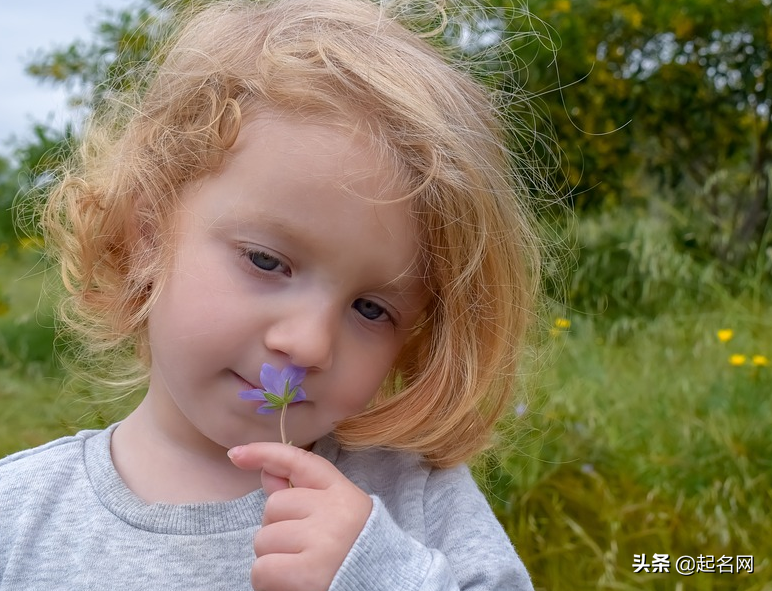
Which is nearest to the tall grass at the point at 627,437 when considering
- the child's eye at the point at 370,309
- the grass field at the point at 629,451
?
the grass field at the point at 629,451

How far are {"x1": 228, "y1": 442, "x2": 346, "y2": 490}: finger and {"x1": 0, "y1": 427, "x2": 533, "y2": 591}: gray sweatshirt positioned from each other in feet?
0.65

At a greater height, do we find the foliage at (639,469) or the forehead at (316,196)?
the forehead at (316,196)

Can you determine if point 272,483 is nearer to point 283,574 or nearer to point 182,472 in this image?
point 283,574

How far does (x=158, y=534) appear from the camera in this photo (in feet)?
4.82

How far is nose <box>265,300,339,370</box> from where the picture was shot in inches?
49.4

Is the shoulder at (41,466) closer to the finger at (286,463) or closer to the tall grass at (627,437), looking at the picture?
the tall grass at (627,437)

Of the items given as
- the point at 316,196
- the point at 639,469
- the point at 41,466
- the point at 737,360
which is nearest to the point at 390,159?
the point at 316,196

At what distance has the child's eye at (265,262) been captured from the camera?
1311 millimetres

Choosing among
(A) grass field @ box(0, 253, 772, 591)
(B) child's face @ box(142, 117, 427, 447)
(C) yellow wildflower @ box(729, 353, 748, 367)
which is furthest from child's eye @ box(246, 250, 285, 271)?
(C) yellow wildflower @ box(729, 353, 748, 367)

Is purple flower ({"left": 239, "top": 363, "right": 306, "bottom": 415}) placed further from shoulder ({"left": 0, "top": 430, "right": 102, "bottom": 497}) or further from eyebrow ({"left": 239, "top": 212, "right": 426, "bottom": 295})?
shoulder ({"left": 0, "top": 430, "right": 102, "bottom": 497})

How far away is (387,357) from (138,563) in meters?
0.53

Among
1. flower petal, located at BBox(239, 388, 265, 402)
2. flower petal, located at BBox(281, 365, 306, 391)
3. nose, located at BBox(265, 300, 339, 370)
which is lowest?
flower petal, located at BBox(239, 388, 265, 402)

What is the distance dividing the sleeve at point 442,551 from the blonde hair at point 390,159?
95 millimetres

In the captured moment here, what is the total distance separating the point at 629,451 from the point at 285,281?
1.84m
